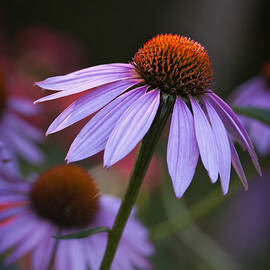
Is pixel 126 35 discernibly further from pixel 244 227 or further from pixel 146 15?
pixel 244 227

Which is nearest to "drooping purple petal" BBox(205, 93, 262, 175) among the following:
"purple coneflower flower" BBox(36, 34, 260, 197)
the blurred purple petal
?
"purple coneflower flower" BBox(36, 34, 260, 197)

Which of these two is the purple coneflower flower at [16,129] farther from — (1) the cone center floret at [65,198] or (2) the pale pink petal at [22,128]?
(1) the cone center floret at [65,198]

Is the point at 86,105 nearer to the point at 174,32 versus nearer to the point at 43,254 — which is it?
the point at 43,254

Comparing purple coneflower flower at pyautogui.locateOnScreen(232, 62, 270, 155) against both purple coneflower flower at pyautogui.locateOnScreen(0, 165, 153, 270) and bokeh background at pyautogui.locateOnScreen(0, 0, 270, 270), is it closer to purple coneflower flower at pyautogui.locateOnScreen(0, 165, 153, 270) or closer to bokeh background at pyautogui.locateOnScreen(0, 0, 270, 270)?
bokeh background at pyautogui.locateOnScreen(0, 0, 270, 270)

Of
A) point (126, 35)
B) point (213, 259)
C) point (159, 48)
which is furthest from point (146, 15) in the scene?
point (159, 48)

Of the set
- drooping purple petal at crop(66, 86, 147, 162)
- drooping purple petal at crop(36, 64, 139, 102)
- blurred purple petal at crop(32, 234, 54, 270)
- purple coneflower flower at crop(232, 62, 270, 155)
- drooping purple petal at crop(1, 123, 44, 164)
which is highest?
drooping purple petal at crop(36, 64, 139, 102)

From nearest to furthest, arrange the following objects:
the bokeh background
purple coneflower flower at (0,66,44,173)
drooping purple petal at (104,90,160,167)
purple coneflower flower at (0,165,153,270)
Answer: drooping purple petal at (104,90,160,167), purple coneflower flower at (0,165,153,270), purple coneflower flower at (0,66,44,173), the bokeh background
